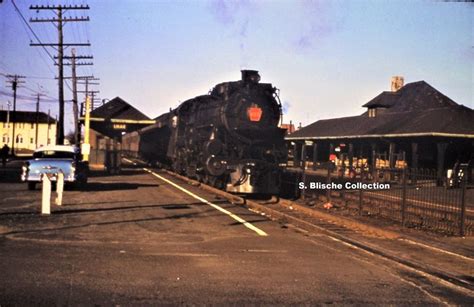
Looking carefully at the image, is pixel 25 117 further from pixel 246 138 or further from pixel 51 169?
pixel 246 138

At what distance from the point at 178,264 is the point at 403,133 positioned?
28613mm

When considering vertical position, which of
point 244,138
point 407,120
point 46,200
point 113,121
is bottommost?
point 46,200

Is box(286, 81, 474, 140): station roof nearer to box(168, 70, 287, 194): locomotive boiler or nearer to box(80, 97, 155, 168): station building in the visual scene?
box(168, 70, 287, 194): locomotive boiler

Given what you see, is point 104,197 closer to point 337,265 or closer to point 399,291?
point 337,265

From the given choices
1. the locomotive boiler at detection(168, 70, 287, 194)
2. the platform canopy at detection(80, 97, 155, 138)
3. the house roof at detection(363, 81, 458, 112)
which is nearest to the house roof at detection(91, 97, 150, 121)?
the platform canopy at detection(80, 97, 155, 138)

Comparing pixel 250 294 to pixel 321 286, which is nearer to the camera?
pixel 250 294

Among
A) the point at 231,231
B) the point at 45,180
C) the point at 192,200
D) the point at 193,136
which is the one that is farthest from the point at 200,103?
the point at 231,231

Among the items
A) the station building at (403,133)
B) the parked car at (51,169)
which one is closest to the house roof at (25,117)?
the station building at (403,133)

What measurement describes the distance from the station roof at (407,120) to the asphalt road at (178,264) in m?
21.0

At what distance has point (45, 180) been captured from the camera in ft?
48.1

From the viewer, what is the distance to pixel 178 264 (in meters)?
8.78

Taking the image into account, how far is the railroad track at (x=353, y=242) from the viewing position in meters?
8.51

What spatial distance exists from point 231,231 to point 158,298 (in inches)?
238

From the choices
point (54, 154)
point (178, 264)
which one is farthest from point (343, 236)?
point (54, 154)
